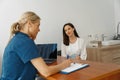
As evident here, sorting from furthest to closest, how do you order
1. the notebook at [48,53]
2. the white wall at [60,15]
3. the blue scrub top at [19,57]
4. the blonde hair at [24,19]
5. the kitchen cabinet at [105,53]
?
the kitchen cabinet at [105,53] → the white wall at [60,15] → the notebook at [48,53] → the blonde hair at [24,19] → the blue scrub top at [19,57]

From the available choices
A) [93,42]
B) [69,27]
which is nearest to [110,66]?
[69,27]

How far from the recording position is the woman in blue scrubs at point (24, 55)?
146 centimetres

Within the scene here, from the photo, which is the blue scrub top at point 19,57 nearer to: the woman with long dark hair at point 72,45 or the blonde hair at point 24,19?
the blonde hair at point 24,19

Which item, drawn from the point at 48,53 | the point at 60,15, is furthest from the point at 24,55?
the point at 60,15

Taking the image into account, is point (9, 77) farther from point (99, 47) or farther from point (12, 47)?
point (99, 47)

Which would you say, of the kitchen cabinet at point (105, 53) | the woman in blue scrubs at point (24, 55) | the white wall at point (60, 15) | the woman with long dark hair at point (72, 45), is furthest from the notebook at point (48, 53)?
the kitchen cabinet at point (105, 53)

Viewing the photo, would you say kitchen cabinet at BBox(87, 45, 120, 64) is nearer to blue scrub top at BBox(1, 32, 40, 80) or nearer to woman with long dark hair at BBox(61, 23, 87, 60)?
woman with long dark hair at BBox(61, 23, 87, 60)

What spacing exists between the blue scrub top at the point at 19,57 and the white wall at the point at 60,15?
138 centimetres

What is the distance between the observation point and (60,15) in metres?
3.39

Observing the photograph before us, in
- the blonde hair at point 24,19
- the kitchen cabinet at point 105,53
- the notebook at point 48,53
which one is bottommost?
the kitchen cabinet at point 105,53

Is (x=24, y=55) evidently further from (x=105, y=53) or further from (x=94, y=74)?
(x=105, y=53)

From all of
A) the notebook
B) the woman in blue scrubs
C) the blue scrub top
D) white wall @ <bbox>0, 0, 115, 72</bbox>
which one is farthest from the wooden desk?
white wall @ <bbox>0, 0, 115, 72</bbox>

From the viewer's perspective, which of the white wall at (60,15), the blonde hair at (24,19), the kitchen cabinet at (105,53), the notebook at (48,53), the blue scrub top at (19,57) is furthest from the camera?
the kitchen cabinet at (105,53)

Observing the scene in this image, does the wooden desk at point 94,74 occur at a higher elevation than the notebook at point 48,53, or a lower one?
lower
